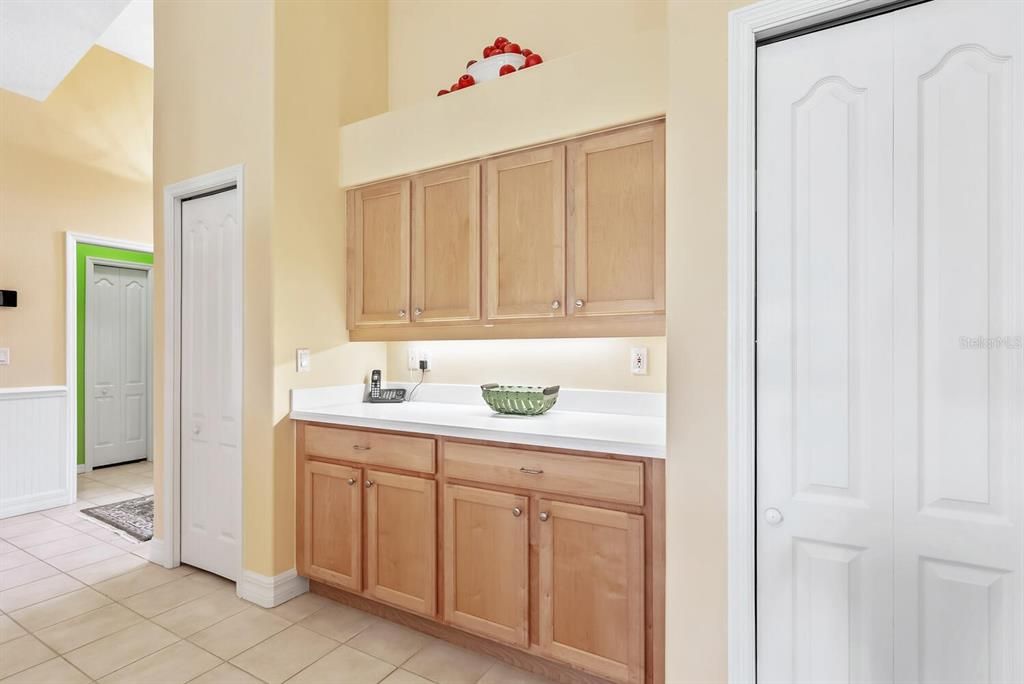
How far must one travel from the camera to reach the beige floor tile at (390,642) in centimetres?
219

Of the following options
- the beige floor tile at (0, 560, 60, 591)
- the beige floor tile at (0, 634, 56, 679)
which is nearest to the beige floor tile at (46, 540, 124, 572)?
the beige floor tile at (0, 560, 60, 591)

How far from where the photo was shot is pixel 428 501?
2.24 metres

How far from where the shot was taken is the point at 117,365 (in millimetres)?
5504

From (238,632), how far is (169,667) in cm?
30

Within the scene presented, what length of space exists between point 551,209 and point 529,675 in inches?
73.5

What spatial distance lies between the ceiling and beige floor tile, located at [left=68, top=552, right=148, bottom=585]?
Result: 9.79ft

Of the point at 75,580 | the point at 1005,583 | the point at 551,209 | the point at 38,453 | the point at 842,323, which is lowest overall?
the point at 75,580

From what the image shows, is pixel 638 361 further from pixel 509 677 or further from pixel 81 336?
pixel 81 336

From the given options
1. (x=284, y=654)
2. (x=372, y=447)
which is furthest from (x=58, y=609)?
(x=372, y=447)

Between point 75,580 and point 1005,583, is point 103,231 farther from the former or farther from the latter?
point 1005,583

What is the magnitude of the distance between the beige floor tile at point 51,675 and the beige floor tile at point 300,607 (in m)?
0.73

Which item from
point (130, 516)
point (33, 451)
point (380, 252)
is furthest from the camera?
point (33, 451)

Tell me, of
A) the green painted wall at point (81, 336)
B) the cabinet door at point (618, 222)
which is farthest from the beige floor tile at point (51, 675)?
the green painted wall at point (81, 336)

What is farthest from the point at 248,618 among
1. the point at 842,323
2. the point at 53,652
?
the point at 842,323
